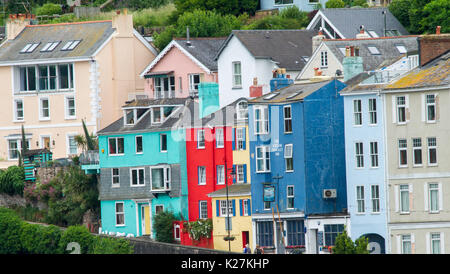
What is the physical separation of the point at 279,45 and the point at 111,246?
16770 mm

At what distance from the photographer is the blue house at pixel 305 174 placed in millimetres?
63719

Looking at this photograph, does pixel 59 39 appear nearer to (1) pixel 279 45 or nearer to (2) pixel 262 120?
(1) pixel 279 45

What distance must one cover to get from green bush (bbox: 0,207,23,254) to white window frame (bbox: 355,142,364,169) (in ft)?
77.9

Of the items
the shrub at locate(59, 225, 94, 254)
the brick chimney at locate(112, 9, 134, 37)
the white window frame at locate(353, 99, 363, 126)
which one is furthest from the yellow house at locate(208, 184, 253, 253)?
the brick chimney at locate(112, 9, 134, 37)

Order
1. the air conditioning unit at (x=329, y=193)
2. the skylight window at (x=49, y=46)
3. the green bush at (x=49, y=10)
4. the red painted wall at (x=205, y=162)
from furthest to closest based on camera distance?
the green bush at (x=49, y=10)
the skylight window at (x=49, y=46)
the red painted wall at (x=205, y=162)
the air conditioning unit at (x=329, y=193)

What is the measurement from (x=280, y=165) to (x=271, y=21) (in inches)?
1264

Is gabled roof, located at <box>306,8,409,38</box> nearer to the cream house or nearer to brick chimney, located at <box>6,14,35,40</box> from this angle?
brick chimney, located at <box>6,14,35,40</box>

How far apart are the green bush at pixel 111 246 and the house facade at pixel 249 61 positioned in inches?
419

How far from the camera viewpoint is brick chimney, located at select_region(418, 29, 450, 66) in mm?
63906

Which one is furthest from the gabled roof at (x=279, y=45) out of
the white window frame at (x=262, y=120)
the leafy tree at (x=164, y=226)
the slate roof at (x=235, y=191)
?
the leafy tree at (x=164, y=226)

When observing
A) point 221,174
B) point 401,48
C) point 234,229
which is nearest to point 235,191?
point 234,229

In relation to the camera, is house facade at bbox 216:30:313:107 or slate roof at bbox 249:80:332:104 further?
house facade at bbox 216:30:313:107

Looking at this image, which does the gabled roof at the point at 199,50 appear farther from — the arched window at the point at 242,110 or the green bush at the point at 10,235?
the green bush at the point at 10,235

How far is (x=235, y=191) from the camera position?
227 feet
